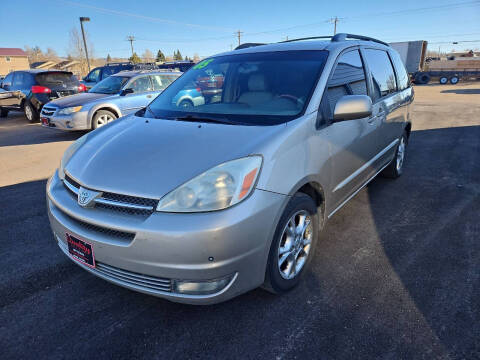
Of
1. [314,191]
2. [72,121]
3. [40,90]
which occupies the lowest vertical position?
[72,121]

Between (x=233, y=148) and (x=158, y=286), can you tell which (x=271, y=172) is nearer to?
(x=233, y=148)

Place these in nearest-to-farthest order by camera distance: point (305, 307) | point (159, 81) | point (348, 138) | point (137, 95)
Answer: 1. point (305, 307)
2. point (348, 138)
3. point (137, 95)
4. point (159, 81)

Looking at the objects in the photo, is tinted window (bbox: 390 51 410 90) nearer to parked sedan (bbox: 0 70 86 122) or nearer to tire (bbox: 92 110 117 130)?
tire (bbox: 92 110 117 130)

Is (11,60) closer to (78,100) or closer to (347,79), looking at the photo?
(78,100)

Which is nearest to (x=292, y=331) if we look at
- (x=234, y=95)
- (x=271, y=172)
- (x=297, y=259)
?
(x=297, y=259)

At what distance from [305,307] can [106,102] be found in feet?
24.3

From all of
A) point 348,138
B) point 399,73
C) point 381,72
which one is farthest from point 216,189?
point 399,73

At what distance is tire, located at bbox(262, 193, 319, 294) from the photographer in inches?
84.6

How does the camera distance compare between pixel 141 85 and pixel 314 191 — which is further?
pixel 141 85

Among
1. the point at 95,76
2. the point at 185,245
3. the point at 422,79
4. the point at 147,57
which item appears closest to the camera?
the point at 185,245

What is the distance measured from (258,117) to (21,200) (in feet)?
11.5

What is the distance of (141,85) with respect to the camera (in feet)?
29.0

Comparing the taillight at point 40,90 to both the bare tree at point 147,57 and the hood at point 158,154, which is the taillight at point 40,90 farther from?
the bare tree at point 147,57

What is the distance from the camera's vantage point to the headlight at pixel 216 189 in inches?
72.5
